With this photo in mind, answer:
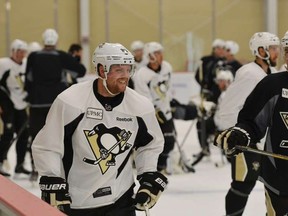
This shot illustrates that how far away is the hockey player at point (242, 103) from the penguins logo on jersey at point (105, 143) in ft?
4.70

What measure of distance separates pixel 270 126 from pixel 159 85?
3.79m

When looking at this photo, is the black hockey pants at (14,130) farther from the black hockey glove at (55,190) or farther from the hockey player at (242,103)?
the black hockey glove at (55,190)

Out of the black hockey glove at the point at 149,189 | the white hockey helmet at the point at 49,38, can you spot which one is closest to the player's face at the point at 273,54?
the black hockey glove at the point at 149,189

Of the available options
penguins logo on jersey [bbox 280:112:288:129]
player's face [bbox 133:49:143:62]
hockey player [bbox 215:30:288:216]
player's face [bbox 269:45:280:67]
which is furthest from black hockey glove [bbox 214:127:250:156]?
player's face [bbox 133:49:143:62]

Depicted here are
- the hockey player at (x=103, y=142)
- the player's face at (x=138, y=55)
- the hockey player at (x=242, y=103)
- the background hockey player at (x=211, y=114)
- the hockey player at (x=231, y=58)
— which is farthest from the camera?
the player's face at (x=138, y=55)

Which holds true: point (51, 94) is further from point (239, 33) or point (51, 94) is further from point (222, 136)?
point (239, 33)

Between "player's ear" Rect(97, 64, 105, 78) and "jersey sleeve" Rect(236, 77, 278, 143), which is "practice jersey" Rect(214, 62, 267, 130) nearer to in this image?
"jersey sleeve" Rect(236, 77, 278, 143)

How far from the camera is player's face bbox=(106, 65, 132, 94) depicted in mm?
3324

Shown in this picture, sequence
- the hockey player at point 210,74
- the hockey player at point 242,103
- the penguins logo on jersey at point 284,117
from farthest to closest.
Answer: the hockey player at point 210,74
the hockey player at point 242,103
the penguins logo on jersey at point 284,117

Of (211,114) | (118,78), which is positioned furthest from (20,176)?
(118,78)

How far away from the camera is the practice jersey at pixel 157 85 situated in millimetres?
7227

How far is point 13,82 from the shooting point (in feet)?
26.0

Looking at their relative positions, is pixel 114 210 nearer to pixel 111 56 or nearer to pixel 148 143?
pixel 148 143

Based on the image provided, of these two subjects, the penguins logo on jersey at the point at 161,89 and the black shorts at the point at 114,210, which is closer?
the black shorts at the point at 114,210
